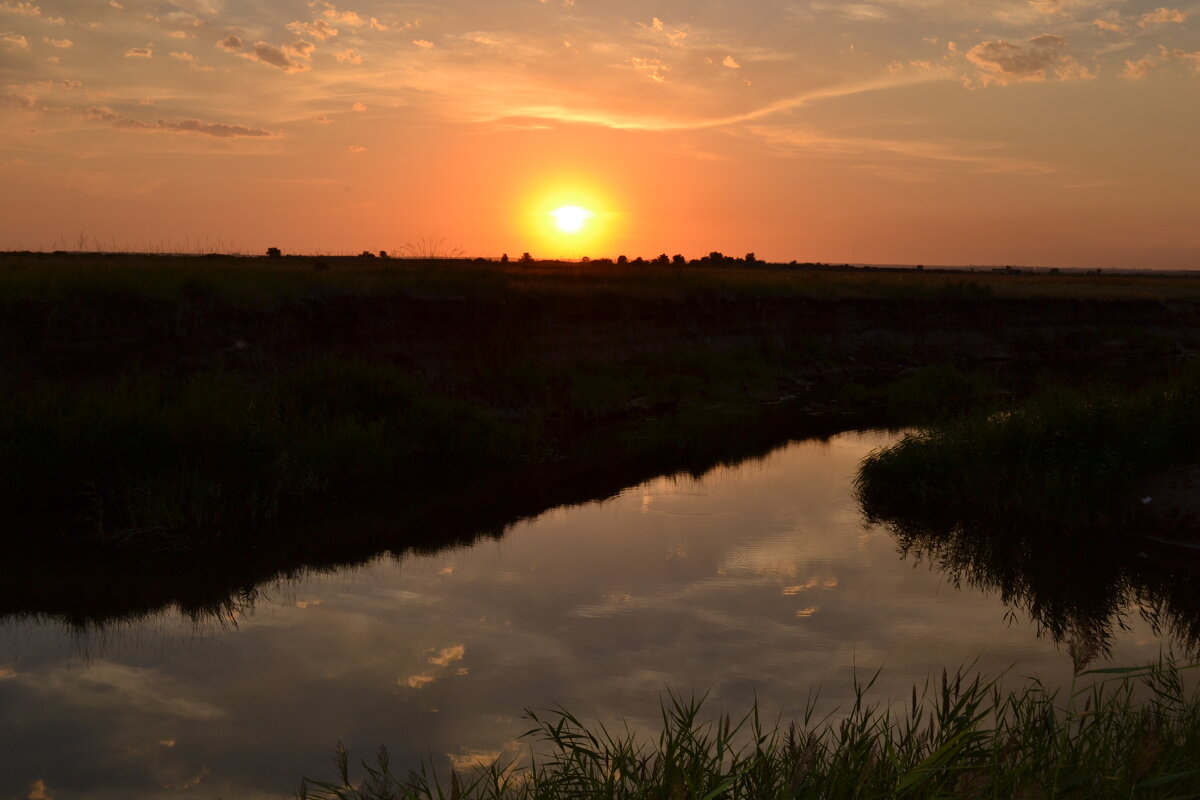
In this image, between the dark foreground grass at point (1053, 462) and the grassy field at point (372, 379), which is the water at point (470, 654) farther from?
the grassy field at point (372, 379)

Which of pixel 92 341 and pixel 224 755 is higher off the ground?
pixel 92 341

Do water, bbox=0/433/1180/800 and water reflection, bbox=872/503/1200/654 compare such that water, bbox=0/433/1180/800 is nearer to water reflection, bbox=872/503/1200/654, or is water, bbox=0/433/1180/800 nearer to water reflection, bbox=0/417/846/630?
water reflection, bbox=872/503/1200/654

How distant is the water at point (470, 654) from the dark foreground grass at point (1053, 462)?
2.33m

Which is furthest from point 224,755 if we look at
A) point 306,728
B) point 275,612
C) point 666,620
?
point 666,620

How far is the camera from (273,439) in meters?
14.5

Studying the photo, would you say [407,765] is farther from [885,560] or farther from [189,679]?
[885,560]

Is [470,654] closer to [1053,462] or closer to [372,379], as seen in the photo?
[1053,462]

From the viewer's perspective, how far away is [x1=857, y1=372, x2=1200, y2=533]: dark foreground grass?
42.6ft

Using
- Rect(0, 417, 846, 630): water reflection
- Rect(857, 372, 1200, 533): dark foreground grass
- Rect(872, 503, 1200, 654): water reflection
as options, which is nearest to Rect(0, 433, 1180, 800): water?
Rect(872, 503, 1200, 654): water reflection

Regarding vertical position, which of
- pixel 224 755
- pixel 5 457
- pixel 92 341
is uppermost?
pixel 92 341

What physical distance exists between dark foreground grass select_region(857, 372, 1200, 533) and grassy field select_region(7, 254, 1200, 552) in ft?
19.1

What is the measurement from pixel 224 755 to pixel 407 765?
4.55 feet

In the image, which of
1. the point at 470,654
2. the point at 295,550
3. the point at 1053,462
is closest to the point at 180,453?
the point at 295,550

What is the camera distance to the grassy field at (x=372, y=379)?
43.2 feet
